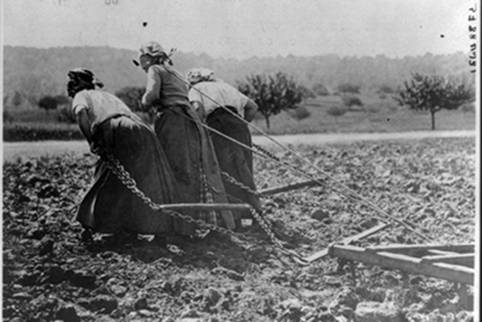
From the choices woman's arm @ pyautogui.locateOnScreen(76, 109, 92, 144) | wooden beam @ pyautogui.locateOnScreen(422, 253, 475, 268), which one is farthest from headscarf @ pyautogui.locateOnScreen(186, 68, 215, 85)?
wooden beam @ pyautogui.locateOnScreen(422, 253, 475, 268)

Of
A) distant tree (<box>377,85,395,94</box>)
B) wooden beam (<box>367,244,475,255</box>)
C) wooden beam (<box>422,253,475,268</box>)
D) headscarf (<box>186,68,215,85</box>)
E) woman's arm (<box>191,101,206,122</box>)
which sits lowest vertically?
wooden beam (<box>422,253,475,268</box>)

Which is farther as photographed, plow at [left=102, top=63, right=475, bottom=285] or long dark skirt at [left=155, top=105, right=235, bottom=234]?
long dark skirt at [left=155, top=105, right=235, bottom=234]

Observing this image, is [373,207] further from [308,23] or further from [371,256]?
[308,23]

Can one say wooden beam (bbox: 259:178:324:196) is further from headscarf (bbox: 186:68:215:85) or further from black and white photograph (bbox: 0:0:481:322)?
headscarf (bbox: 186:68:215:85)

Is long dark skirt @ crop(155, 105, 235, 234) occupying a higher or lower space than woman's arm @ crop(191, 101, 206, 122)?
lower

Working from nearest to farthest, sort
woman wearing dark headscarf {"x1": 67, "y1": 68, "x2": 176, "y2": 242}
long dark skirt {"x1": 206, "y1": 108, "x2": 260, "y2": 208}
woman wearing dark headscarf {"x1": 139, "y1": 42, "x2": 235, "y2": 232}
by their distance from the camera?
1. woman wearing dark headscarf {"x1": 67, "y1": 68, "x2": 176, "y2": 242}
2. woman wearing dark headscarf {"x1": 139, "y1": 42, "x2": 235, "y2": 232}
3. long dark skirt {"x1": 206, "y1": 108, "x2": 260, "y2": 208}

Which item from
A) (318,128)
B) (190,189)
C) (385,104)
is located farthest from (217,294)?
(385,104)

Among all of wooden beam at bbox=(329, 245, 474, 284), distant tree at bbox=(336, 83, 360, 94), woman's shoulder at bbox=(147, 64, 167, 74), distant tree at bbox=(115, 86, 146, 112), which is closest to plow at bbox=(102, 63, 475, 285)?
wooden beam at bbox=(329, 245, 474, 284)

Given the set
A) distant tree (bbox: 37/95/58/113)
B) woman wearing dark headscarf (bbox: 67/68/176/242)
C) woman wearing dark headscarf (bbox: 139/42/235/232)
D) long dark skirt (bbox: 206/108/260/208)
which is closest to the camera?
distant tree (bbox: 37/95/58/113)

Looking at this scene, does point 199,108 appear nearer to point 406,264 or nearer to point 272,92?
point 272,92

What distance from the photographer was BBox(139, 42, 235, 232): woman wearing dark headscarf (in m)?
4.42

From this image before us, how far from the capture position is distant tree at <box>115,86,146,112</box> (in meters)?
4.35

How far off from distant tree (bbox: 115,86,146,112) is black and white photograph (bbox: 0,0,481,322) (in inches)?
0.5

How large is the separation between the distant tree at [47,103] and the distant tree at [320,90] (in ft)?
5.02
